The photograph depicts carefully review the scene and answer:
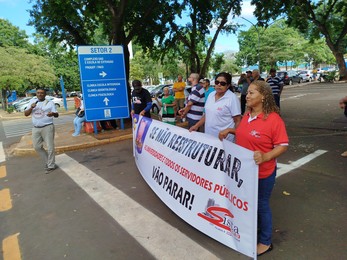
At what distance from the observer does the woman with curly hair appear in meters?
2.55

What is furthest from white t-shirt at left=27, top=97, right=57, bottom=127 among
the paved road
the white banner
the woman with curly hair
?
the woman with curly hair

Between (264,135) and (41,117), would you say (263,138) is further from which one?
(41,117)

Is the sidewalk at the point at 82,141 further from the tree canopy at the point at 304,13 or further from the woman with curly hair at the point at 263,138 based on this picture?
the tree canopy at the point at 304,13

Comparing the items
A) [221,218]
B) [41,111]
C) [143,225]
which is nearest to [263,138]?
[221,218]

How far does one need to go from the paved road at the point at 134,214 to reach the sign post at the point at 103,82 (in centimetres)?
310

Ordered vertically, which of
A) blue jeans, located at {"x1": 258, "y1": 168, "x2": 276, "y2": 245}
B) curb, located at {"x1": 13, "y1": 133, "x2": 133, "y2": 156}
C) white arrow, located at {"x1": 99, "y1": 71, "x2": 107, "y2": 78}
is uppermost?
white arrow, located at {"x1": 99, "y1": 71, "x2": 107, "y2": 78}

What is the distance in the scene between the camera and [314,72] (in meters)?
40.9

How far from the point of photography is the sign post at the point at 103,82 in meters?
9.14

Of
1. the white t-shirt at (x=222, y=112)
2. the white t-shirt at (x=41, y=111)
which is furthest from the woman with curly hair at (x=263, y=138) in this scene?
the white t-shirt at (x=41, y=111)

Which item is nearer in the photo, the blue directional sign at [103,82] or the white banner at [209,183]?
the white banner at [209,183]

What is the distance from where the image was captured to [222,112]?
3.67 m

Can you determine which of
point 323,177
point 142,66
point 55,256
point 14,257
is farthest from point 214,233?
point 142,66

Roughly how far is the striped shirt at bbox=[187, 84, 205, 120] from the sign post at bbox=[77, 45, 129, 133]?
16.0 feet

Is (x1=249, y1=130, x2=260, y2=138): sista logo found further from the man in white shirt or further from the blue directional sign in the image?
the blue directional sign
